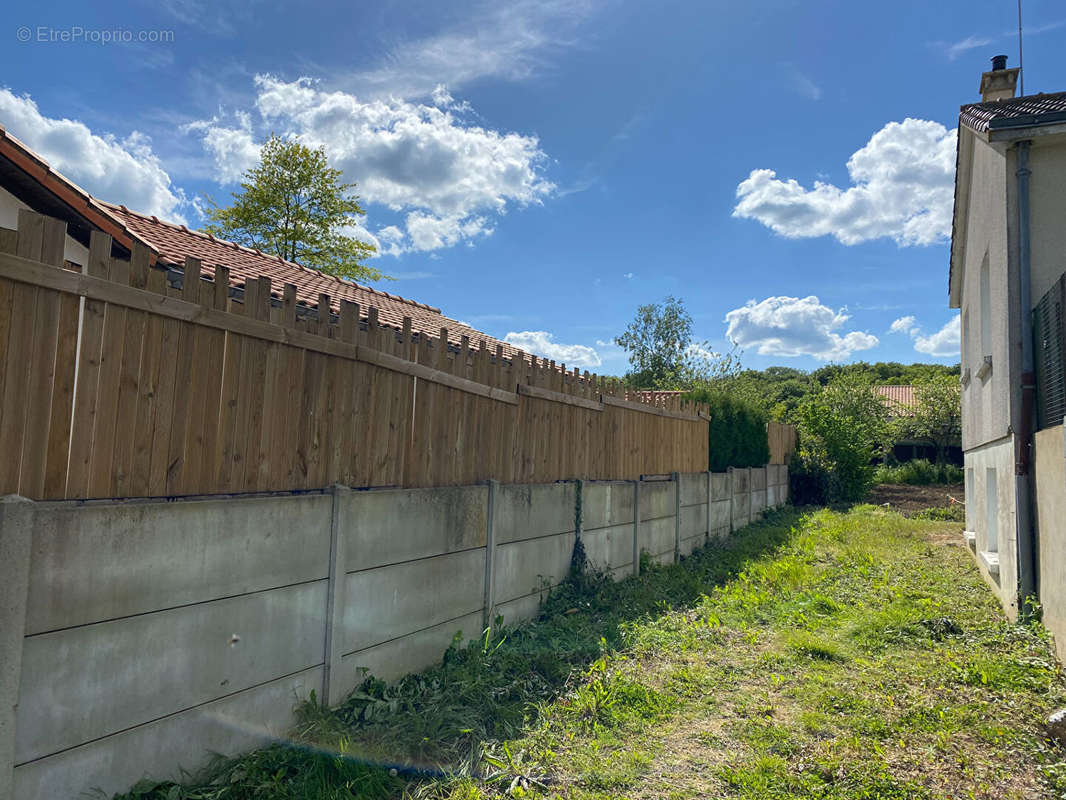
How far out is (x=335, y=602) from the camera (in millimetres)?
3676

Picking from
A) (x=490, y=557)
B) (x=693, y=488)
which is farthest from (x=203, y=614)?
(x=693, y=488)

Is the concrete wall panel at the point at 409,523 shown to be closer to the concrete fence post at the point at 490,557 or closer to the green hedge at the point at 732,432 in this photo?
the concrete fence post at the point at 490,557

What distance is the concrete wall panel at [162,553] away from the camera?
8.04 ft

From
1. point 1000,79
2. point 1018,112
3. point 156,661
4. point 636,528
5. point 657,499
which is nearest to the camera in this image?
point 156,661

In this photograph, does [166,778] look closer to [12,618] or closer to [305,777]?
[305,777]

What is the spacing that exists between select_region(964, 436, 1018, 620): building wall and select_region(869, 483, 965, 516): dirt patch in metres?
9.11

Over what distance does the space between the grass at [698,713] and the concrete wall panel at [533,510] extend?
720mm

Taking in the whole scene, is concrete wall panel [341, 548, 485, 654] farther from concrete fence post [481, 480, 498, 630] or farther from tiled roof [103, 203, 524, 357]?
tiled roof [103, 203, 524, 357]

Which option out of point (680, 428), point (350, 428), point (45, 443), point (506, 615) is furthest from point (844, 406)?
point (45, 443)

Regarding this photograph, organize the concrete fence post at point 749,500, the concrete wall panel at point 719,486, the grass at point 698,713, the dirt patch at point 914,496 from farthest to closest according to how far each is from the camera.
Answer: the dirt patch at point 914,496 → the concrete fence post at point 749,500 → the concrete wall panel at point 719,486 → the grass at point 698,713

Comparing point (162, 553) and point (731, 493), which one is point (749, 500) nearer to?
point (731, 493)

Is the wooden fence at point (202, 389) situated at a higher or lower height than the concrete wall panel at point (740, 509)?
higher

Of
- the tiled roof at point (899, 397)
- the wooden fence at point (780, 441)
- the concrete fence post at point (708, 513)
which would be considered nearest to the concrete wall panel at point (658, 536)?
the concrete fence post at point (708, 513)

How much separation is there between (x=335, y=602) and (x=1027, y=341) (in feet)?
21.3
